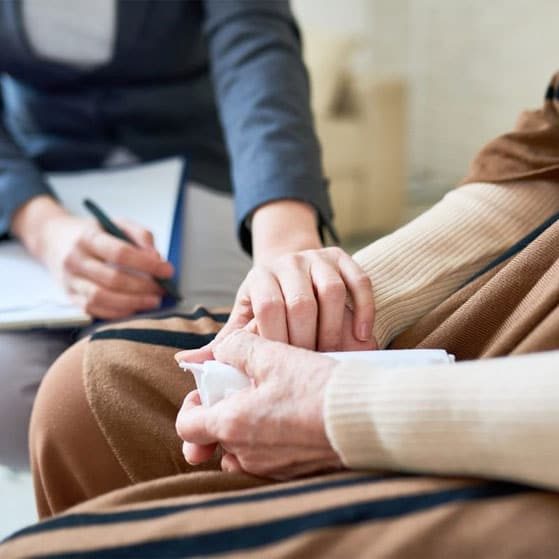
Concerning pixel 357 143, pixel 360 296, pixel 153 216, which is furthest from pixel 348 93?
pixel 360 296

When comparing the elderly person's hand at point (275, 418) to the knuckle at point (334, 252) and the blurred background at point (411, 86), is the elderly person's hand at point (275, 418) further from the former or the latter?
the blurred background at point (411, 86)

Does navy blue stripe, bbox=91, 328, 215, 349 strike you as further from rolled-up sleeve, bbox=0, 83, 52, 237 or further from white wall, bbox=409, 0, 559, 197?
white wall, bbox=409, 0, 559, 197

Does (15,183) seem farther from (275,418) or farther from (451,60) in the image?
(451,60)

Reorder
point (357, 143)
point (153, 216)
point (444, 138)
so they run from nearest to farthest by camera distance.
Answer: point (153, 216), point (357, 143), point (444, 138)

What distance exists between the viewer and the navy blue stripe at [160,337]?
1.90 feet

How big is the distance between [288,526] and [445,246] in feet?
0.98

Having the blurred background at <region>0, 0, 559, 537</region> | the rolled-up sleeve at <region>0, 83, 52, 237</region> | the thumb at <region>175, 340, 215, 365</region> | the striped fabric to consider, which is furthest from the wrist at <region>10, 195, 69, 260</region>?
the blurred background at <region>0, 0, 559, 537</region>

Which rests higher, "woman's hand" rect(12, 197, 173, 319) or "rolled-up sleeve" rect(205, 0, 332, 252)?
"rolled-up sleeve" rect(205, 0, 332, 252)

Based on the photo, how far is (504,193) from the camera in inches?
25.2

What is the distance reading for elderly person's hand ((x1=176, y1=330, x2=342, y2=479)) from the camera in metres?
0.43

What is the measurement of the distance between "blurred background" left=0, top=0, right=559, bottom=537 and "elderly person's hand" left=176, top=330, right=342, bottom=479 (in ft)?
5.90

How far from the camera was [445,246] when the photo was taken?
0.60 meters

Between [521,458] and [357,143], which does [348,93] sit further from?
[521,458]

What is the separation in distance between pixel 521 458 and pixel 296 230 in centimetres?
38
